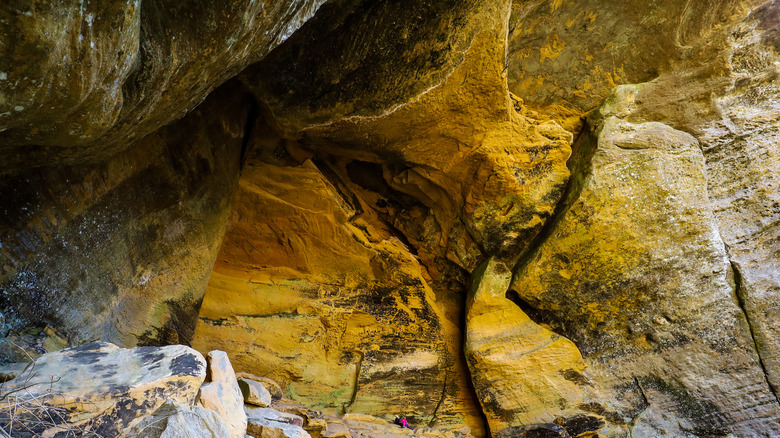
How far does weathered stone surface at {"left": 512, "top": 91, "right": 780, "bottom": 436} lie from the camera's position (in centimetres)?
418

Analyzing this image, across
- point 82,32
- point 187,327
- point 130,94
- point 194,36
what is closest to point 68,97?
point 82,32

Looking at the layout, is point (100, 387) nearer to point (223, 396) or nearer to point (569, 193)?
point (223, 396)

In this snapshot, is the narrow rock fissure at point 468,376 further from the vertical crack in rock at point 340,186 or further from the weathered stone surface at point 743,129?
the weathered stone surface at point 743,129

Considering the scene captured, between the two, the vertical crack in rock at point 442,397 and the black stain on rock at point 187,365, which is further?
the vertical crack in rock at point 442,397

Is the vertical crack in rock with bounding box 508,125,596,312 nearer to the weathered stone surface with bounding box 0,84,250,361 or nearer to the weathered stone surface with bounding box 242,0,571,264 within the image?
the weathered stone surface with bounding box 242,0,571,264

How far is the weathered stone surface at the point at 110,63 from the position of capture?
1.71m

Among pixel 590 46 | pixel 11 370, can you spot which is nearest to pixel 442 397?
pixel 11 370

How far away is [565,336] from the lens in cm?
482

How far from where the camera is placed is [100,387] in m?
2.29

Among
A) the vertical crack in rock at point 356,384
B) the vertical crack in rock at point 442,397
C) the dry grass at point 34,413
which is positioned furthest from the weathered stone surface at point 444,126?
the dry grass at point 34,413

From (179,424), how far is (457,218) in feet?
12.5

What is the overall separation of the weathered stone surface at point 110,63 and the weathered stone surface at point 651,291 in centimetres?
334

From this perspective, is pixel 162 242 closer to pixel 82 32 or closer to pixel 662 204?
pixel 82 32

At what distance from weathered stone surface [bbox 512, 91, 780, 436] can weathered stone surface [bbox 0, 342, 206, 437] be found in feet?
11.6
